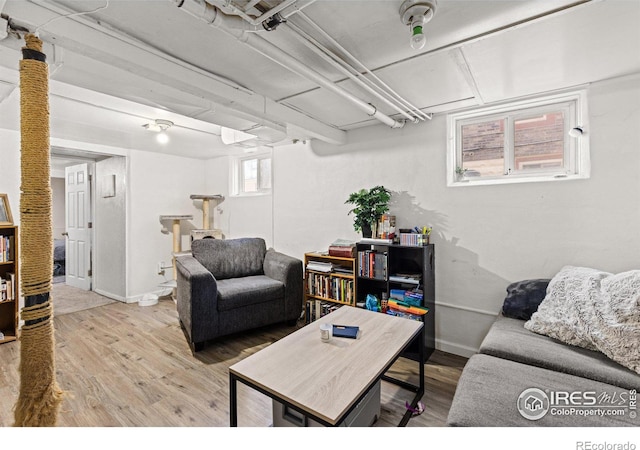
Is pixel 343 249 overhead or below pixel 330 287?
overhead

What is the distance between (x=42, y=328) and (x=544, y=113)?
3.20 m

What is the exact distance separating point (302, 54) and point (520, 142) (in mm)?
1955

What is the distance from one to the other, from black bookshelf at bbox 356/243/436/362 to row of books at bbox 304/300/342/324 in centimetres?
32

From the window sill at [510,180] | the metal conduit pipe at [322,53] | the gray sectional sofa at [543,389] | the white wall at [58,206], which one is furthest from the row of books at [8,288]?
the white wall at [58,206]

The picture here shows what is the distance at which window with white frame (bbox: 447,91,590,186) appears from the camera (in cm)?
227

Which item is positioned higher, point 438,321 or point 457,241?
point 457,241

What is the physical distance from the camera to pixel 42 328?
781 millimetres

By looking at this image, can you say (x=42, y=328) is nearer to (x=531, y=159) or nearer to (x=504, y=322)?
(x=504, y=322)

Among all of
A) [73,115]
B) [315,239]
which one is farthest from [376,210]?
[73,115]

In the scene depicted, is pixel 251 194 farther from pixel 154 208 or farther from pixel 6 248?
pixel 6 248

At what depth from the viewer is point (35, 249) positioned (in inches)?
30.4

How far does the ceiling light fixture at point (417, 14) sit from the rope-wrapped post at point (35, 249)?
4.30 ft

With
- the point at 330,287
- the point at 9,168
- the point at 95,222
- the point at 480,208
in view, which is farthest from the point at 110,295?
the point at 480,208
